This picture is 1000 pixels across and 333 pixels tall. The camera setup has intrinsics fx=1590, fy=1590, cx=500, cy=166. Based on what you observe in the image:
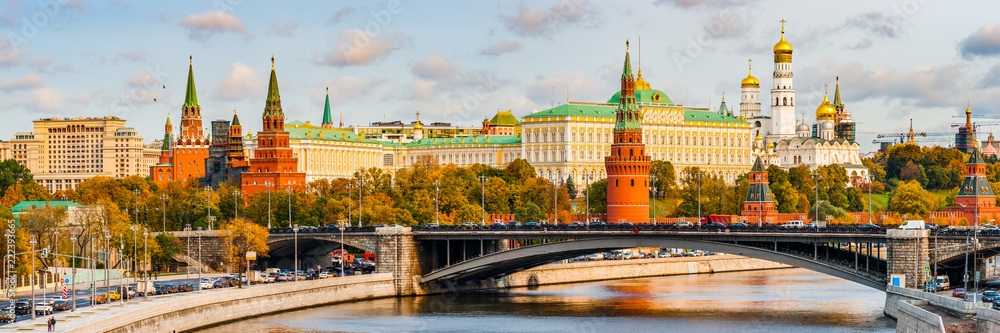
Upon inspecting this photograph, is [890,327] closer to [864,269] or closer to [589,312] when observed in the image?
[864,269]

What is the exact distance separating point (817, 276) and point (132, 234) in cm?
5819

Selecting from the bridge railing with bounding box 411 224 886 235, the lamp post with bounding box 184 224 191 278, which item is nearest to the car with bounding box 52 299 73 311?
the lamp post with bounding box 184 224 191 278

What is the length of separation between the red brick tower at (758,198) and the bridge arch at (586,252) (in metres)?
63.9

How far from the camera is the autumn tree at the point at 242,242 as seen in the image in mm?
119312

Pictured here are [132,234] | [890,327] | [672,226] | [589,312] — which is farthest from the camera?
[132,234]

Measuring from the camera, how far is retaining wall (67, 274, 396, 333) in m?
76.9

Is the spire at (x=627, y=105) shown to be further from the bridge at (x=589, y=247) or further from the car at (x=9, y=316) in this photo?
the car at (x=9, y=316)

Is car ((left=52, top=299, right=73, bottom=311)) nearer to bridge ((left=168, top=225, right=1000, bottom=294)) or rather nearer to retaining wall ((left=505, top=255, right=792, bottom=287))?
bridge ((left=168, top=225, right=1000, bottom=294))

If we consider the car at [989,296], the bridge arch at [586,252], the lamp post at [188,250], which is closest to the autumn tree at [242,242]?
the lamp post at [188,250]

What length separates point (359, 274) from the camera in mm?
113375

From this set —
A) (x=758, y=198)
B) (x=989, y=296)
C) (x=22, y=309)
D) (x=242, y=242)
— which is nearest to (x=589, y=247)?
(x=242, y=242)

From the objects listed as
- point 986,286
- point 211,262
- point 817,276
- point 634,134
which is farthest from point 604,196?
point 986,286

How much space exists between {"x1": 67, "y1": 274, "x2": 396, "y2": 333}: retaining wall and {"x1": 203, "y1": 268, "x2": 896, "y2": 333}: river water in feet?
3.31

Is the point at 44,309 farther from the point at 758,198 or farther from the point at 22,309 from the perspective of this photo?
the point at 758,198
